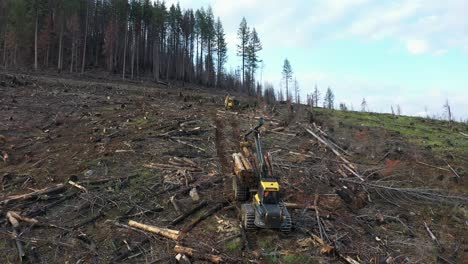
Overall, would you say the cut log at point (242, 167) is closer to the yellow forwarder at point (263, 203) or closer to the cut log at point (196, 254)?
the yellow forwarder at point (263, 203)

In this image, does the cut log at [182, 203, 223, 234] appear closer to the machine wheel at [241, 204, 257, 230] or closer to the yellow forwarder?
the yellow forwarder

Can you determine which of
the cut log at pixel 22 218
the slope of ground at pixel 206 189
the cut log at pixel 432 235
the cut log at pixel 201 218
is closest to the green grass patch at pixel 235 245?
the slope of ground at pixel 206 189

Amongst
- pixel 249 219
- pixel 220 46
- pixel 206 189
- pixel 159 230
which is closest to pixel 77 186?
pixel 159 230

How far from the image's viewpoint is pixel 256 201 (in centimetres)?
810

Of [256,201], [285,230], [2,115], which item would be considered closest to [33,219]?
[256,201]

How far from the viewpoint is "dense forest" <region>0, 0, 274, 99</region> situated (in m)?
44.7

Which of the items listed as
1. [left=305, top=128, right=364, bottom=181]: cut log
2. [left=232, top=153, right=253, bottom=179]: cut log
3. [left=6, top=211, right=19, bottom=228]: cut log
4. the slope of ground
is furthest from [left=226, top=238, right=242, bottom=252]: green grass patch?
[left=305, top=128, right=364, bottom=181]: cut log

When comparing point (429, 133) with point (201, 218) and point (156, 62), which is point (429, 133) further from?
point (156, 62)

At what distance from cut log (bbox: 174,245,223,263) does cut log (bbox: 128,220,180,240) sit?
A: 53cm

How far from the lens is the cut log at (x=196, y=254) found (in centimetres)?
700

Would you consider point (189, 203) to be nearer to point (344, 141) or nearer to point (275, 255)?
point (275, 255)

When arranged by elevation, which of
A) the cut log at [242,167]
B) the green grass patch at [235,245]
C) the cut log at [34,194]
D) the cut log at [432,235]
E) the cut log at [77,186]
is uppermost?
the cut log at [242,167]

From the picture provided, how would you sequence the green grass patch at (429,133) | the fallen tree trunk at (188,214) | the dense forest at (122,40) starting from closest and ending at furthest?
the fallen tree trunk at (188,214)
the green grass patch at (429,133)
the dense forest at (122,40)

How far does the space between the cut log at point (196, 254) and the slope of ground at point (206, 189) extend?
10 centimetres
